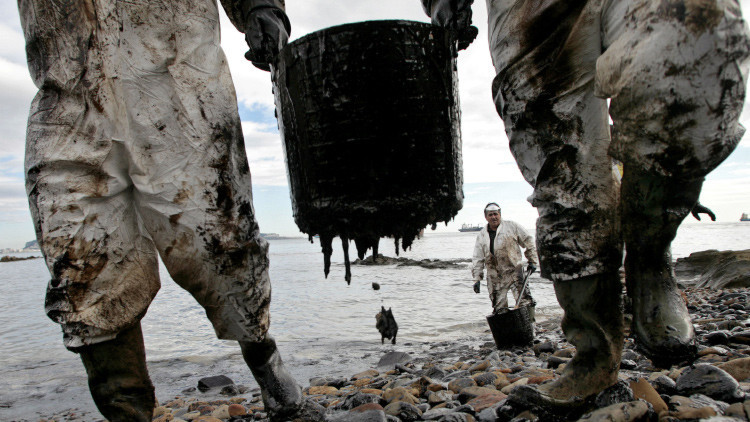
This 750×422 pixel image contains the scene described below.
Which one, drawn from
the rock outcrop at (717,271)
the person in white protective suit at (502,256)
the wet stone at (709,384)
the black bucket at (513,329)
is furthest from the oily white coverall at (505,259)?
the wet stone at (709,384)

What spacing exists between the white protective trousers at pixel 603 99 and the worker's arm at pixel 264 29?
103 centimetres

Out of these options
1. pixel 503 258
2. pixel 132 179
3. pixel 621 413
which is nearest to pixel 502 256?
pixel 503 258

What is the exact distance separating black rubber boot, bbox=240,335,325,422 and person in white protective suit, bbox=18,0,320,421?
0.12 m

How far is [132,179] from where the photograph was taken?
1880mm

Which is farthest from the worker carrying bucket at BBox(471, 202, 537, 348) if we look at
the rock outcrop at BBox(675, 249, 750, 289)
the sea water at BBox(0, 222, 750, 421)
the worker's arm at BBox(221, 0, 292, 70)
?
the worker's arm at BBox(221, 0, 292, 70)

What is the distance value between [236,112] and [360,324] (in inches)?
248

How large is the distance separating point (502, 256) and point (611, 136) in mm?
5368

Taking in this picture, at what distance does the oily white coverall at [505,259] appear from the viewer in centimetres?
Result: 686

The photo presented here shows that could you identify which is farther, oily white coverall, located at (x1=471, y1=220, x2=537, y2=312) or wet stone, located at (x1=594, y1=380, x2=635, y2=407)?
oily white coverall, located at (x1=471, y1=220, x2=537, y2=312)

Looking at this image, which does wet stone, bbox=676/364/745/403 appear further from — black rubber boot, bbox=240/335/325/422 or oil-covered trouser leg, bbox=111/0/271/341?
oil-covered trouser leg, bbox=111/0/271/341

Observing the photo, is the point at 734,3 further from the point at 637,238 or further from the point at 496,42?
the point at 496,42

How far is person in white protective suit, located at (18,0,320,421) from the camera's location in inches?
67.4

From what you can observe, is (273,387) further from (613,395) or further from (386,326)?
(386,326)

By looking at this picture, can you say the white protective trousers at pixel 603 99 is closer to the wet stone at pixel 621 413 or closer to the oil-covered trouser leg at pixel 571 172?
the oil-covered trouser leg at pixel 571 172
